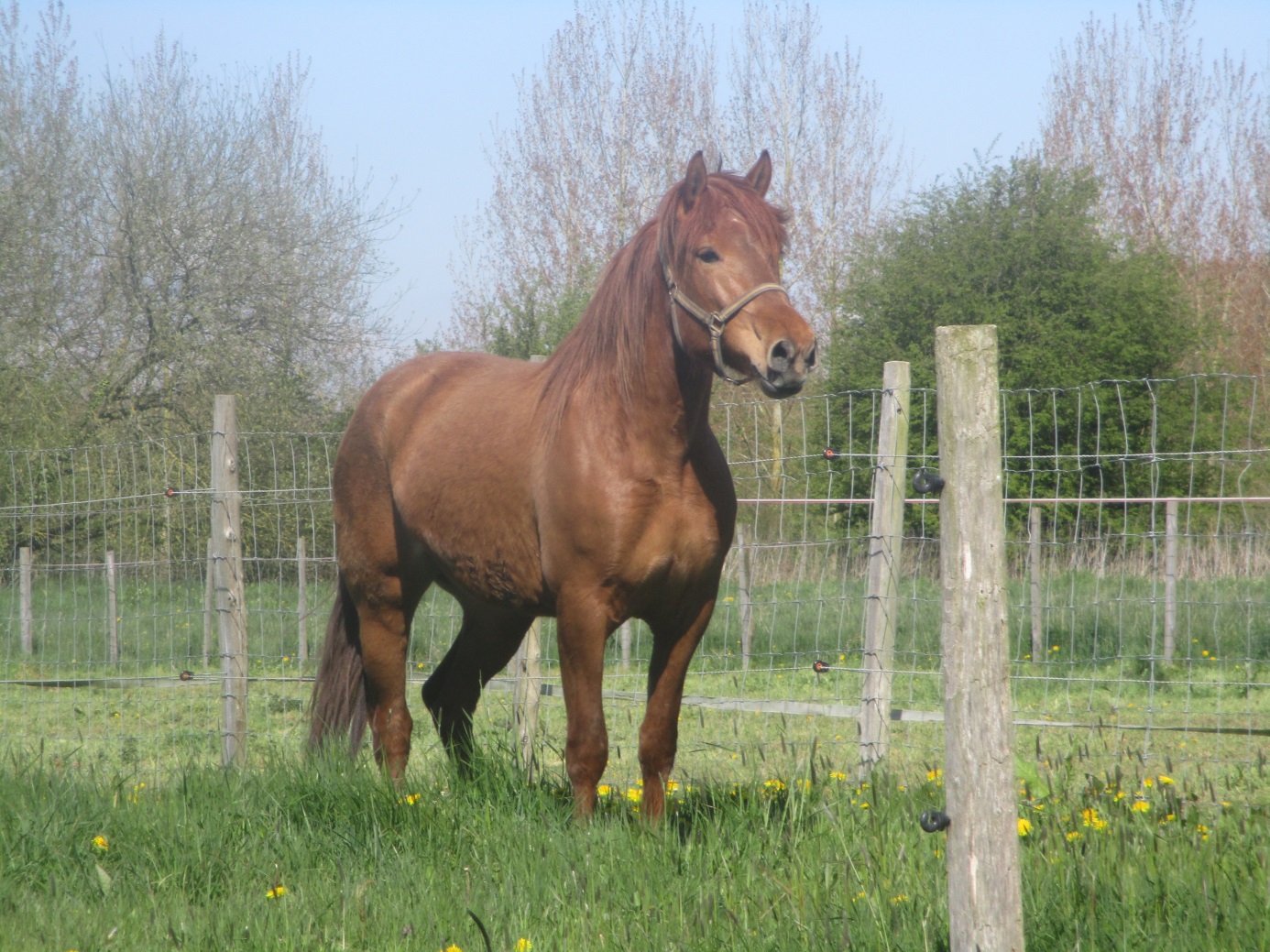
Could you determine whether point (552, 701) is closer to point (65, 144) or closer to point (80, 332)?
point (80, 332)

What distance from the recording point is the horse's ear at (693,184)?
3.57m

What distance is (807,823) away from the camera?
343 centimetres

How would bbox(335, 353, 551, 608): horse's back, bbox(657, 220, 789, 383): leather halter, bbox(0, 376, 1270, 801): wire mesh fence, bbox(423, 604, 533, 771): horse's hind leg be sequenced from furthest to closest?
bbox(0, 376, 1270, 801): wire mesh fence < bbox(423, 604, 533, 771): horse's hind leg < bbox(335, 353, 551, 608): horse's back < bbox(657, 220, 789, 383): leather halter

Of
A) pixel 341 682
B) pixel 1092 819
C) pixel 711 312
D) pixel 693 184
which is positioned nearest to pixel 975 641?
pixel 1092 819

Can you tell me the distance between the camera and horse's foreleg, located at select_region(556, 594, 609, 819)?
11.8 feet

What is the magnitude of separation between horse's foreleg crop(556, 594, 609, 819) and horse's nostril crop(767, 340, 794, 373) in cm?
97

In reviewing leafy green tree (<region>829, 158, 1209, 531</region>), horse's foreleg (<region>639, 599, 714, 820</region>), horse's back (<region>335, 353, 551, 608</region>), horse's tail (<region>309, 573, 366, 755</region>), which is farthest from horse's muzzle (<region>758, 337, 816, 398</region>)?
leafy green tree (<region>829, 158, 1209, 531</region>)

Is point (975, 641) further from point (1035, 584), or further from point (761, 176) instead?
point (1035, 584)

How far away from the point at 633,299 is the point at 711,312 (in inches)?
17.3

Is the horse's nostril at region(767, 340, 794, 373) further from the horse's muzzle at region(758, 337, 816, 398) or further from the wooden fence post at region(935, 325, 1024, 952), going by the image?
the wooden fence post at region(935, 325, 1024, 952)

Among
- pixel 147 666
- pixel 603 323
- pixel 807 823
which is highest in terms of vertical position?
pixel 603 323

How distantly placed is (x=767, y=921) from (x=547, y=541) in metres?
1.57

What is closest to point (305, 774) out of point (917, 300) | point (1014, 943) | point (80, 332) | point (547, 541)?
point (547, 541)

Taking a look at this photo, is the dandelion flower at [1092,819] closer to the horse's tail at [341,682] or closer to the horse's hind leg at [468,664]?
the horse's hind leg at [468,664]
